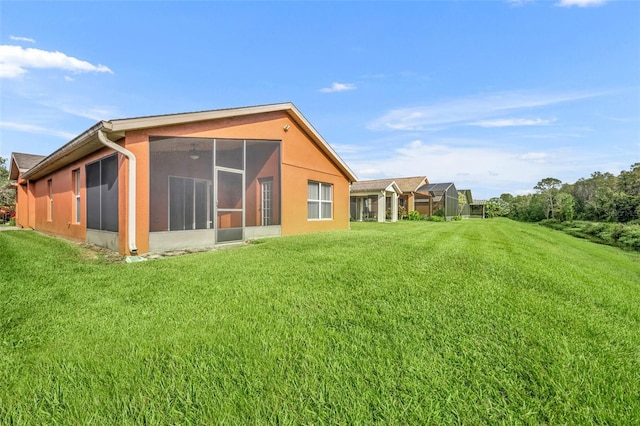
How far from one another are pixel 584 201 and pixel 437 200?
1667 cm

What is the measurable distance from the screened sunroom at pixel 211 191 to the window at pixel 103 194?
3.61 feet

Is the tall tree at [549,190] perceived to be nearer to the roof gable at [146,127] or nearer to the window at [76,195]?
the roof gable at [146,127]

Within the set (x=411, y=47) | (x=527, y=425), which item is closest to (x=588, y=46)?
(x=411, y=47)

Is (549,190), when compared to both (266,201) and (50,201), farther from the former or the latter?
(50,201)

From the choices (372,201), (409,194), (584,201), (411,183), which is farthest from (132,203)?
(584,201)

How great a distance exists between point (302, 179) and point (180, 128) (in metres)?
4.77

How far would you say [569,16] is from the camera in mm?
8766

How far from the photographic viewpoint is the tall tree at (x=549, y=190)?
33.5 m

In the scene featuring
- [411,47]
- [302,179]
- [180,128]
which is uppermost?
[411,47]

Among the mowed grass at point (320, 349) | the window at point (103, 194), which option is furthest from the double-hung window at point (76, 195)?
the mowed grass at point (320, 349)

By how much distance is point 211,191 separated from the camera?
8047 mm

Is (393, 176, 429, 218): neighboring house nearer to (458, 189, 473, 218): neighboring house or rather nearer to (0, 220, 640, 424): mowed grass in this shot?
(458, 189, 473, 218): neighboring house

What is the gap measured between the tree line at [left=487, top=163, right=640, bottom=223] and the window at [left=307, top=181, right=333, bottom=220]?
25069 mm

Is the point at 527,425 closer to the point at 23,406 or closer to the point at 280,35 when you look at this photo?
the point at 23,406
